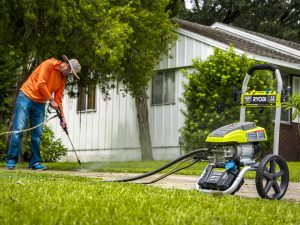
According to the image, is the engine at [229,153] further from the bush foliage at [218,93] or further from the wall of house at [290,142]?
the wall of house at [290,142]

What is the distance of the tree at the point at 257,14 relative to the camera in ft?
97.1

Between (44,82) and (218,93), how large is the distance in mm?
7228

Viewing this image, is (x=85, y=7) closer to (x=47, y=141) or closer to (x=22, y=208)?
(x=47, y=141)

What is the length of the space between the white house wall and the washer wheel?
1155 centimetres

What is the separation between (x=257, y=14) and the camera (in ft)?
98.2

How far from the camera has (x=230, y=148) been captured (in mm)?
5582

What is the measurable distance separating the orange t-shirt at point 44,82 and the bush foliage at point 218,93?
6.41m

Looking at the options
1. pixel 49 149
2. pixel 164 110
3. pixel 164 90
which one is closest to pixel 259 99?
pixel 49 149

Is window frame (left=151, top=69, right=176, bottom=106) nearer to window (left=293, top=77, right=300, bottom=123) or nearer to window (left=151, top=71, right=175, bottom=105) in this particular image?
window (left=151, top=71, right=175, bottom=105)

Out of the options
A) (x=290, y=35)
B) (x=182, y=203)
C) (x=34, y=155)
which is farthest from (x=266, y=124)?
(x=290, y=35)

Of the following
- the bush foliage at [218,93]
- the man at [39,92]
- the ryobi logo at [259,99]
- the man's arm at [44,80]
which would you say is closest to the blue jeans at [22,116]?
the man at [39,92]

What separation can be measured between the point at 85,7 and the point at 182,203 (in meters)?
7.65

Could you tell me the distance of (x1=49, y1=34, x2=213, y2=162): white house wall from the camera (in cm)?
1803

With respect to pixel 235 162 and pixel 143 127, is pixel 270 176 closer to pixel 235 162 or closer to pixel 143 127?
pixel 235 162
